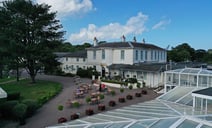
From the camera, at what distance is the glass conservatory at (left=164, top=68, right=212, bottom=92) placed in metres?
22.0

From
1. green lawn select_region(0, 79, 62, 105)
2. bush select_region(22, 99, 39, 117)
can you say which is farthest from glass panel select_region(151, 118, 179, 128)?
green lawn select_region(0, 79, 62, 105)

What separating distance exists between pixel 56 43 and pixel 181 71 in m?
20.3

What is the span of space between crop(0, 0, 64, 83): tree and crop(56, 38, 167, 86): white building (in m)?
9.25

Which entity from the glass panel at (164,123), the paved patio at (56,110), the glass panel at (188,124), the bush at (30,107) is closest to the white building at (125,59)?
the paved patio at (56,110)

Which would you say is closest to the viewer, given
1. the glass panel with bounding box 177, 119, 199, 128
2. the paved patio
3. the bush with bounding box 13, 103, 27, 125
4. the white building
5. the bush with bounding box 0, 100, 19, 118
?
the glass panel with bounding box 177, 119, 199, 128

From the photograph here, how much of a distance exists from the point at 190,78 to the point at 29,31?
24642 mm

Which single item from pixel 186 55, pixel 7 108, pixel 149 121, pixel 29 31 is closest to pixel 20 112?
pixel 7 108

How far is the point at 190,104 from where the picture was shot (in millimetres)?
14977

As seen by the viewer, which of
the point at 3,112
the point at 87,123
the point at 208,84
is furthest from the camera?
the point at 208,84

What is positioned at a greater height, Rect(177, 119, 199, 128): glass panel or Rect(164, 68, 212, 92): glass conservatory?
Rect(164, 68, 212, 92): glass conservatory

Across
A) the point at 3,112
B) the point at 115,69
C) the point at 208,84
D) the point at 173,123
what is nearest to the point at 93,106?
the point at 3,112

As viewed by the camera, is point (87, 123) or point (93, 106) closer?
point (87, 123)

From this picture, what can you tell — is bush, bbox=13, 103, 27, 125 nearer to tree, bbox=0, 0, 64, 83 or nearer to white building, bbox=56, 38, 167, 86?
tree, bbox=0, 0, 64, 83

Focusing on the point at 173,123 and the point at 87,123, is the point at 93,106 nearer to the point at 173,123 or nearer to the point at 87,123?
the point at 87,123
